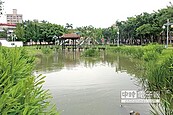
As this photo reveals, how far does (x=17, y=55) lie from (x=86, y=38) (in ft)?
110

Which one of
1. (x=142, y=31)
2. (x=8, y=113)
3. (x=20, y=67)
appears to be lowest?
(x=8, y=113)

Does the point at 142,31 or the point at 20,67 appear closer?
the point at 20,67

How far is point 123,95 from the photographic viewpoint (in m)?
6.34

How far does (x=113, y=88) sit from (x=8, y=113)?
5.42 meters

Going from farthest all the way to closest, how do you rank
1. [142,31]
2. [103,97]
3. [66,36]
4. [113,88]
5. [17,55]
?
[66,36] < [142,31] < [113,88] < [103,97] < [17,55]

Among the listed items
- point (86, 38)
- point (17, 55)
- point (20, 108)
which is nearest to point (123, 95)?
point (17, 55)

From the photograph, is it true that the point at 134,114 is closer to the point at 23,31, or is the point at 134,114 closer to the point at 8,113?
the point at 8,113

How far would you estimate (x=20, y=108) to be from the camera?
6.84 ft

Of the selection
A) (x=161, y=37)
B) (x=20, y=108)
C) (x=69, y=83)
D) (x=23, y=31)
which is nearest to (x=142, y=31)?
(x=161, y=37)

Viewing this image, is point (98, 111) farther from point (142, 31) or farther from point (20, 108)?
point (142, 31)

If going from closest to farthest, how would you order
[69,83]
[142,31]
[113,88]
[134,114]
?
[134,114], [113,88], [69,83], [142,31]

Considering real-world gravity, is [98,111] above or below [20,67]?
below

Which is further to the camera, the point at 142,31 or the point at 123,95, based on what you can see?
the point at 142,31

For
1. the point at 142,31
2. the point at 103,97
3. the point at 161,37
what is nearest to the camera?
the point at 103,97
